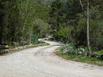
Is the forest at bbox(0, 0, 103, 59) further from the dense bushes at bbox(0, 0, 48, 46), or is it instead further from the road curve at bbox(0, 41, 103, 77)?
the road curve at bbox(0, 41, 103, 77)

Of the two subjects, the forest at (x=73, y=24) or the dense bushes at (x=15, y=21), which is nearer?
the forest at (x=73, y=24)

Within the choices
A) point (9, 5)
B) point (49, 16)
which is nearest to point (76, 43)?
point (9, 5)

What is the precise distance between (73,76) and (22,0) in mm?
32477

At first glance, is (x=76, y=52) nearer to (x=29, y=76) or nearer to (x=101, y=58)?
(x=101, y=58)

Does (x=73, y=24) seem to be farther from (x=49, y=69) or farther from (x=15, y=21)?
(x=49, y=69)

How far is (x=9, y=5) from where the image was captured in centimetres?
4069

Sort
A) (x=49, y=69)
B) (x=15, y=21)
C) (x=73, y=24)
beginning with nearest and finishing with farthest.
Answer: (x=49, y=69) < (x=15, y=21) < (x=73, y=24)

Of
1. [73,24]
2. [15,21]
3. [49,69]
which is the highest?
[15,21]

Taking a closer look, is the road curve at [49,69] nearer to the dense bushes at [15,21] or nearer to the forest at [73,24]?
the forest at [73,24]

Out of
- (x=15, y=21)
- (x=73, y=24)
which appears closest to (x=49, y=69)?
(x=15, y=21)

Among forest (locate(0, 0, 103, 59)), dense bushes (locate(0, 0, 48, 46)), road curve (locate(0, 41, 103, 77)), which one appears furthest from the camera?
dense bushes (locate(0, 0, 48, 46))

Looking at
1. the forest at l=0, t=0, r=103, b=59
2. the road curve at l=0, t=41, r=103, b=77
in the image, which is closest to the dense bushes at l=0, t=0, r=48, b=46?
the forest at l=0, t=0, r=103, b=59

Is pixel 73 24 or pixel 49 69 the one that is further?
pixel 73 24

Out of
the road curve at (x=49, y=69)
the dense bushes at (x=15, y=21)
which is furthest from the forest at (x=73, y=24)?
the road curve at (x=49, y=69)
